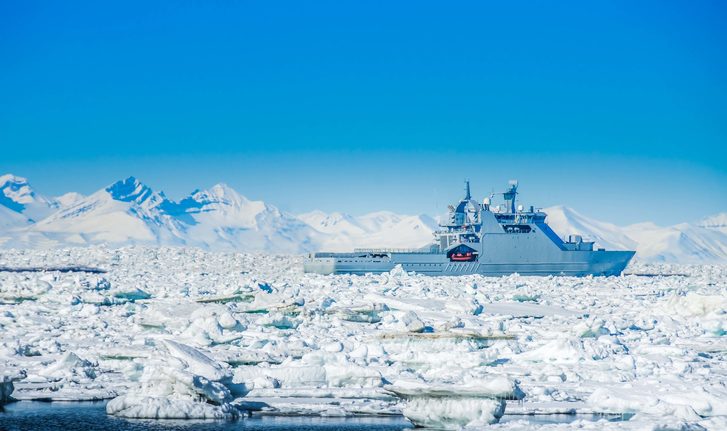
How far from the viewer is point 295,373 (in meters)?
11.0

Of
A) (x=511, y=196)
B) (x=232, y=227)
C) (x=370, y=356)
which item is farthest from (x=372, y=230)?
(x=370, y=356)

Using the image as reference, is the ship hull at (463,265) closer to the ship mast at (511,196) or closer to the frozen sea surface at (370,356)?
the ship mast at (511,196)

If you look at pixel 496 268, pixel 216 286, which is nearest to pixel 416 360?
pixel 216 286

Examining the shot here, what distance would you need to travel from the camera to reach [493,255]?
37406mm

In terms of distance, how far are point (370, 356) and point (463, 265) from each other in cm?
2463

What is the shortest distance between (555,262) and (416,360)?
26.7 metres

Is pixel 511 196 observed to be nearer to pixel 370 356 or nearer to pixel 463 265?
pixel 463 265

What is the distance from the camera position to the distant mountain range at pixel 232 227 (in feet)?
328

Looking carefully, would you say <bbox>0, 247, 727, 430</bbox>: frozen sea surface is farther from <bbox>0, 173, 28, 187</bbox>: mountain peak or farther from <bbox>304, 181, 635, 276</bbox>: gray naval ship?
<bbox>0, 173, 28, 187</bbox>: mountain peak

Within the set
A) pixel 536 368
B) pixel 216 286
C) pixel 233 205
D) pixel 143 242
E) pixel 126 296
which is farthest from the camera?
pixel 233 205

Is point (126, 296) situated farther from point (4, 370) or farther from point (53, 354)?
point (4, 370)

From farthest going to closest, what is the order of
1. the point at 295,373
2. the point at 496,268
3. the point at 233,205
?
the point at 233,205
the point at 496,268
the point at 295,373

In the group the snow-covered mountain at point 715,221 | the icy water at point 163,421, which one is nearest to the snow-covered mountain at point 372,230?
the snow-covered mountain at point 715,221

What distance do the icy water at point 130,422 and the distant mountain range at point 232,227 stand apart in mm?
81165
